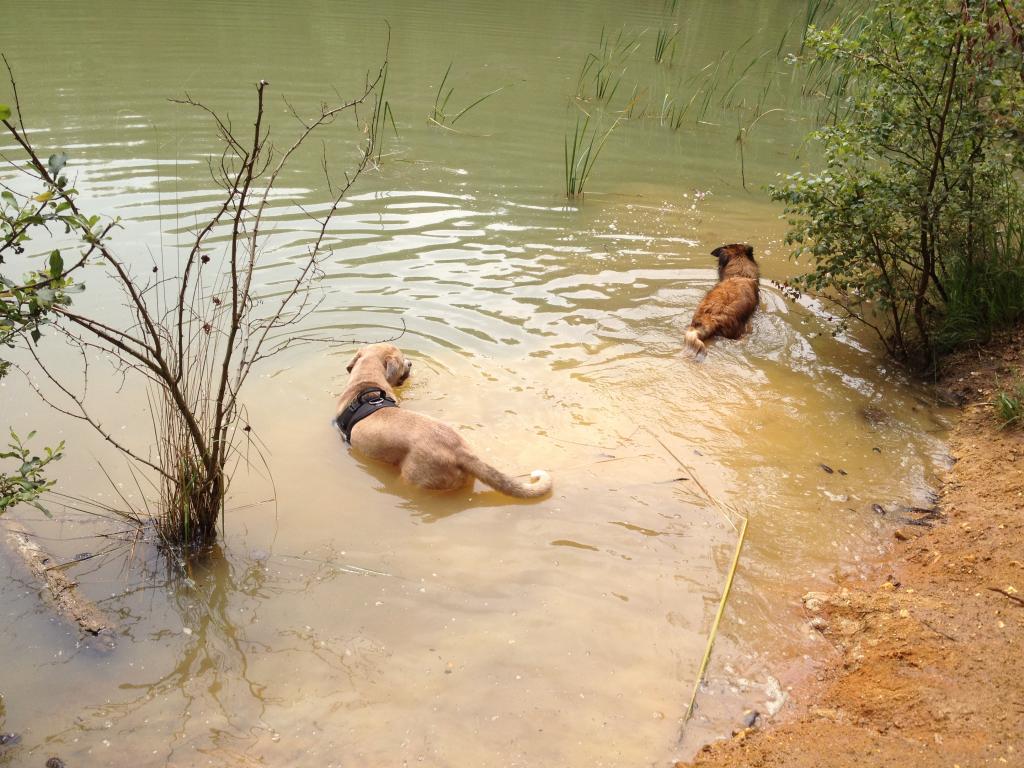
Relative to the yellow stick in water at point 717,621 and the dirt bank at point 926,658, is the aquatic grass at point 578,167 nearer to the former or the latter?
the yellow stick in water at point 717,621

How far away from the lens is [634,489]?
5.14 metres

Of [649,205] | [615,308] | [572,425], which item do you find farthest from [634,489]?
[649,205]

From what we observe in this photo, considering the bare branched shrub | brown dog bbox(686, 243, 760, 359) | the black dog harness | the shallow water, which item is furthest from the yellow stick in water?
the bare branched shrub

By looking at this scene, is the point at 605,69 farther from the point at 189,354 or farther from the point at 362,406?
the point at 189,354

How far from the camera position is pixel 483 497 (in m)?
5.12

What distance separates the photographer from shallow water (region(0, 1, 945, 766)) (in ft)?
11.7

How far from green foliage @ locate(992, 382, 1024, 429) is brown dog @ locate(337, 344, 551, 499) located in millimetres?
3351

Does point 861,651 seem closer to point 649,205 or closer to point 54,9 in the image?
point 649,205

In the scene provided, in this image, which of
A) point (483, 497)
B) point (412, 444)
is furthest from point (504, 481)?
point (412, 444)

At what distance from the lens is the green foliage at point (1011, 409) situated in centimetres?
550

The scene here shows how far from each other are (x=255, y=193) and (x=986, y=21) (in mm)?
7386

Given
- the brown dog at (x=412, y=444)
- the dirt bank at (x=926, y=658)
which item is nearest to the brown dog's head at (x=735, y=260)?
the dirt bank at (x=926, y=658)

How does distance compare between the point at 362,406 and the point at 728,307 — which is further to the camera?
the point at 728,307

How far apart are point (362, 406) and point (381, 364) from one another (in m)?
0.65
